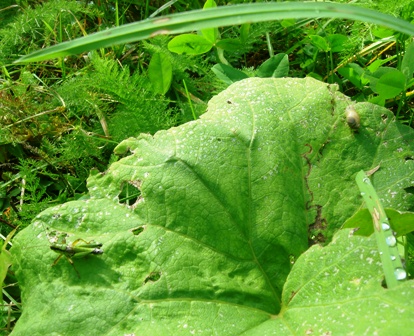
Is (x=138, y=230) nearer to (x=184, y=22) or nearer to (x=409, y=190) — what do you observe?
(x=184, y=22)

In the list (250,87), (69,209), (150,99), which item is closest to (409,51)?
(250,87)

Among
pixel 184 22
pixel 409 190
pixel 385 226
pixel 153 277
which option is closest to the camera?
pixel 184 22

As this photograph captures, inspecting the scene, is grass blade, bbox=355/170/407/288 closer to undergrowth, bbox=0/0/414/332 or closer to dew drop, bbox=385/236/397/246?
dew drop, bbox=385/236/397/246

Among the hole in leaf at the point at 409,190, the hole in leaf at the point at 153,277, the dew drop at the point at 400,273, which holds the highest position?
the dew drop at the point at 400,273

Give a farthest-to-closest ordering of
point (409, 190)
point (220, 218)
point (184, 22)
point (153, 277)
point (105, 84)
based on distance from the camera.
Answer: point (105, 84)
point (409, 190)
point (220, 218)
point (153, 277)
point (184, 22)

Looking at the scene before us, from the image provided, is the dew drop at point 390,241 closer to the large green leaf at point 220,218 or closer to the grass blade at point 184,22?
the large green leaf at point 220,218

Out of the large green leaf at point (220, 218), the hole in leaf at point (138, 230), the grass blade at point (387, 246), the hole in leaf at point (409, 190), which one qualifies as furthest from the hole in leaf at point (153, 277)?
the hole in leaf at point (409, 190)

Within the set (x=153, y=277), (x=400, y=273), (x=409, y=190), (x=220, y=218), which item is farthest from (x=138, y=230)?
(x=409, y=190)

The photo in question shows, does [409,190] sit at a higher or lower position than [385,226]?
lower
